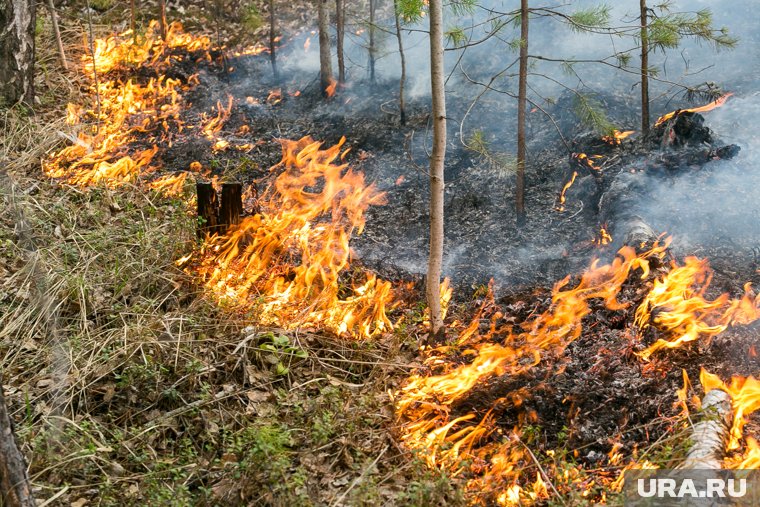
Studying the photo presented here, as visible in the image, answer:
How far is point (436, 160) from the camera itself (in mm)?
5387

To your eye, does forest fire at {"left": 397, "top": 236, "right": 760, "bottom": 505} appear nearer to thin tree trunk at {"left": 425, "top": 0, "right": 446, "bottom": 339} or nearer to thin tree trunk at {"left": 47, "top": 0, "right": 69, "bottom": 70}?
thin tree trunk at {"left": 425, "top": 0, "right": 446, "bottom": 339}

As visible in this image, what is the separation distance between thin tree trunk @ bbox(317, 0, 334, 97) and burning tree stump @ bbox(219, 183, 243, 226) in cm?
457

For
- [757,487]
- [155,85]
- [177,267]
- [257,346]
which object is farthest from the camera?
[155,85]

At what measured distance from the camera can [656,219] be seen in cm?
691

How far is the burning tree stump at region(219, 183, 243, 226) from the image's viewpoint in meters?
7.02

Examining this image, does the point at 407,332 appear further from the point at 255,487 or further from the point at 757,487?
the point at 757,487

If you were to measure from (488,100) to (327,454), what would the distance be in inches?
285

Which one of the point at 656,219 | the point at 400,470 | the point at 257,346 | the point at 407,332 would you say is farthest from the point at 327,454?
the point at 656,219

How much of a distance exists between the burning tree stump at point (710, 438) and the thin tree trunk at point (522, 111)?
382cm

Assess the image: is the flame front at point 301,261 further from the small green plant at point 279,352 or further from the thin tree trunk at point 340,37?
the thin tree trunk at point 340,37

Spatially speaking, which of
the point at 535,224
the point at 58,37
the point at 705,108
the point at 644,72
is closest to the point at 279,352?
the point at 535,224

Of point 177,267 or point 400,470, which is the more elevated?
point 177,267

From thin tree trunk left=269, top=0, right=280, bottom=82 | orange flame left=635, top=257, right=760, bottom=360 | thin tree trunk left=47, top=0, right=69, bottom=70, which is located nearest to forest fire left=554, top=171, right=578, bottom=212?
orange flame left=635, top=257, right=760, bottom=360

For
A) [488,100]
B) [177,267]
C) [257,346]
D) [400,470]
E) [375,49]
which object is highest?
[375,49]
